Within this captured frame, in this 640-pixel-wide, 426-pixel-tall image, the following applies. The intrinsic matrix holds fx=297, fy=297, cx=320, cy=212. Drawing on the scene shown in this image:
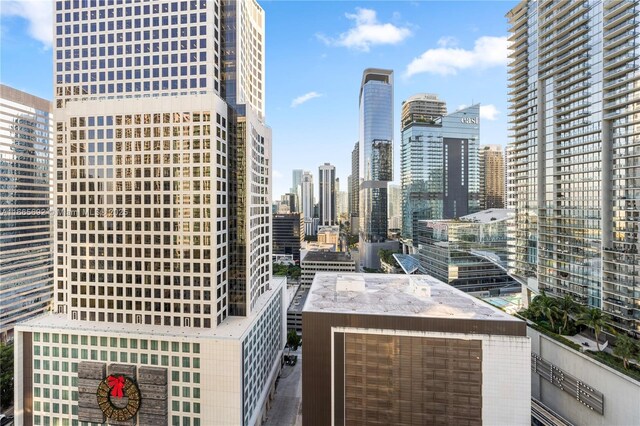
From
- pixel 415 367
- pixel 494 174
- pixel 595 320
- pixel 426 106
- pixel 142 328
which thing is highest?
pixel 426 106

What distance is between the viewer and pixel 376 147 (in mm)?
185625

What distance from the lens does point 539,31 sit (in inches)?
2511

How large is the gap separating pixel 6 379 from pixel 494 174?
692 ft

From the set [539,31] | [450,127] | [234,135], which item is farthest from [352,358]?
[450,127]

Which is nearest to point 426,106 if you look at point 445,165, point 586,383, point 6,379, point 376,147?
point 376,147

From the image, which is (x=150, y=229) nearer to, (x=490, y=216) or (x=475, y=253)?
(x=475, y=253)

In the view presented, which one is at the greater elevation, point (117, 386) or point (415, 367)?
point (415, 367)

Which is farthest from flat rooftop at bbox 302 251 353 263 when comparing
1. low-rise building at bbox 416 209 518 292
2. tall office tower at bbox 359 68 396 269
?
tall office tower at bbox 359 68 396 269

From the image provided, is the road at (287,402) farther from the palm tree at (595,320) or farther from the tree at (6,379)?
the tree at (6,379)

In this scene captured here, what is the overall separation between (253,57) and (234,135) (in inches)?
880

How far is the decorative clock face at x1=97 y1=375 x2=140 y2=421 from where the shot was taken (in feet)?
139

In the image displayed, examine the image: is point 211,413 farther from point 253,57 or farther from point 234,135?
point 253,57

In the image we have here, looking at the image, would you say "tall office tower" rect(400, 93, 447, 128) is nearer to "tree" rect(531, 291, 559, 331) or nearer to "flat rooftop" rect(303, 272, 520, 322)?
"tree" rect(531, 291, 559, 331)

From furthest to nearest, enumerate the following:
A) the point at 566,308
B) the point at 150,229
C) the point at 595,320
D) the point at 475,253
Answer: the point at 475,253 < the point at 566,308 < the point at 150,229 < the point at 595,320
